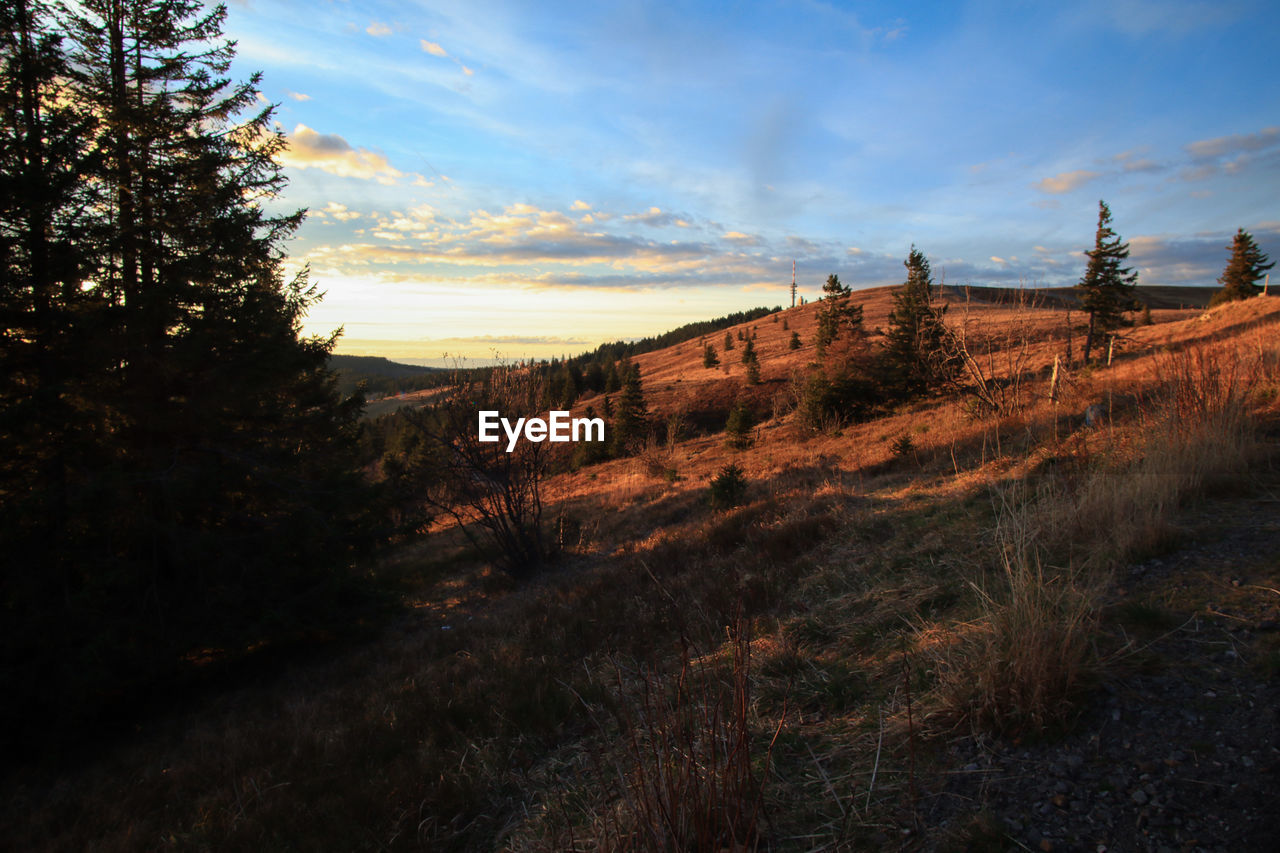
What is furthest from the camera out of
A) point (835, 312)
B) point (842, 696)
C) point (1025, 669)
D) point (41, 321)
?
point (835, 312)

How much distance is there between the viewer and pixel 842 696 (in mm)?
3379

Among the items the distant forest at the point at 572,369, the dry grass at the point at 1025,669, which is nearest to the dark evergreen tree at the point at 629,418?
the distant forest at the point at 572,369

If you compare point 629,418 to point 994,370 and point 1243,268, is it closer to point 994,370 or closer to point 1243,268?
point 994,370

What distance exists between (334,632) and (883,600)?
836cm

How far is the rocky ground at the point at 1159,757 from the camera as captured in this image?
1.86 metres

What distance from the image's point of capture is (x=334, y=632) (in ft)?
28.2

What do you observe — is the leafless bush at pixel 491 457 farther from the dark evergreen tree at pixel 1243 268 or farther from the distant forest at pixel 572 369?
the dark evergreen tree at pixel 1243 268

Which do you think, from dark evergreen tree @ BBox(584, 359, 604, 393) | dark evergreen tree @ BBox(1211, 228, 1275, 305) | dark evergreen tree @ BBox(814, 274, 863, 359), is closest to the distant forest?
dark evergreen tree @ BBox(584, 359, 604, 393)

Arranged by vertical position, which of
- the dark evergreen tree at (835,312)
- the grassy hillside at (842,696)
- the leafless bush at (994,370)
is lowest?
the grassy hillside at (842,696)

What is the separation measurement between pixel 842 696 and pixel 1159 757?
154 centimetres

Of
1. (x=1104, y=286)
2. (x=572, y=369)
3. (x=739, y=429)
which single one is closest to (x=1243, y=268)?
(x=1104, y=286)

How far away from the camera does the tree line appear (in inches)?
243

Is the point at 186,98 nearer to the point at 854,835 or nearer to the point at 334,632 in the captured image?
the point at 334,632

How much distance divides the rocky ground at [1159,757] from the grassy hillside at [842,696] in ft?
0.04
